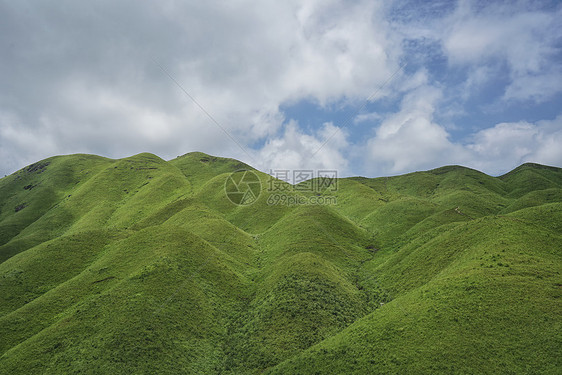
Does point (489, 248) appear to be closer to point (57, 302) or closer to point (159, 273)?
point (159, 273)

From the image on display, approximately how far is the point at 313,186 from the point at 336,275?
144 meters

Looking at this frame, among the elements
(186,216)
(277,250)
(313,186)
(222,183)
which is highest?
(313,186)

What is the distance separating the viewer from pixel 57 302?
43.3 metres

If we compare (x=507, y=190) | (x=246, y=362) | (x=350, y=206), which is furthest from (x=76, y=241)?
(x=507, y=190)

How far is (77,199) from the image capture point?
12888 centimetres

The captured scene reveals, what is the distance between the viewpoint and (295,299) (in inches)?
1633

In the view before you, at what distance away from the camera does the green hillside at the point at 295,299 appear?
27.3 meters

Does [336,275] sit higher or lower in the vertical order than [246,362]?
higher

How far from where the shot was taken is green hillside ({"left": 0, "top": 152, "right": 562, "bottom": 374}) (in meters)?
27.3

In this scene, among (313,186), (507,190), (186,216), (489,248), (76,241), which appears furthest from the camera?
(313,186)

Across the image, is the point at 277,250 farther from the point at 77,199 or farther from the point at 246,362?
the point at 77,199

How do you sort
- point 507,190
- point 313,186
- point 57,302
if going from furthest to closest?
point 313,186, point 507,190, point 57,302

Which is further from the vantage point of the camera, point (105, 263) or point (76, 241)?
point (76, 241)

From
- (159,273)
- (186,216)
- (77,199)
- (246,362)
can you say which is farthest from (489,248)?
(77,199)
